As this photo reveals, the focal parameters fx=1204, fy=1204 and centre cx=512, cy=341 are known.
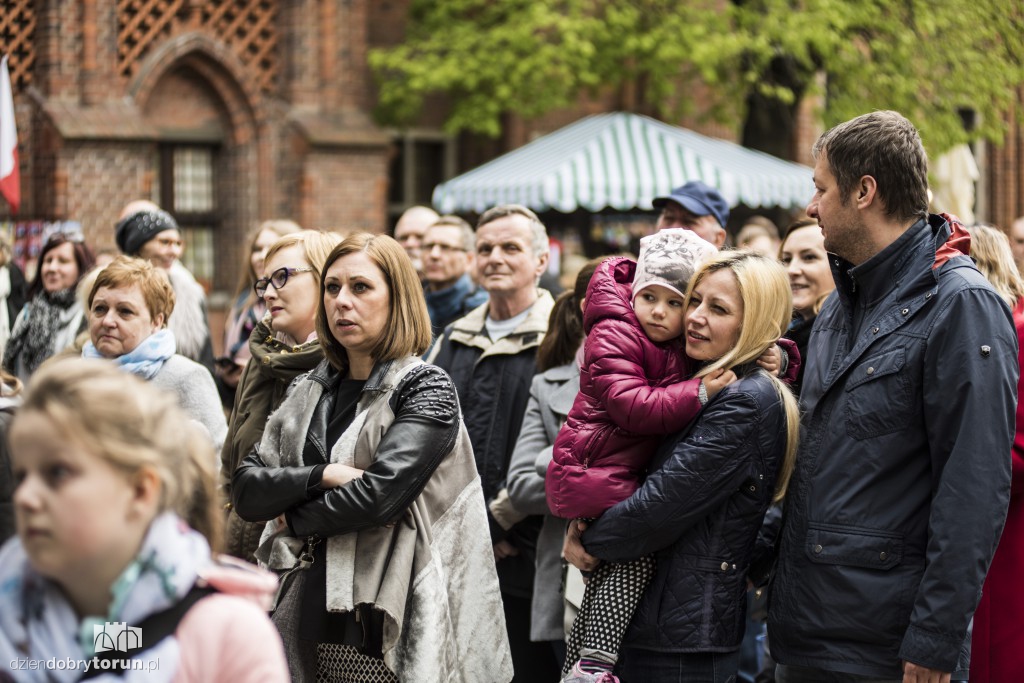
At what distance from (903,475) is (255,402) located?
8.04ft

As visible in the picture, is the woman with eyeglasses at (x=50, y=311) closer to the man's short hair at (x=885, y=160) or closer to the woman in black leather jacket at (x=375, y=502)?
the woman in black leather jacket at (x=375, y=502)

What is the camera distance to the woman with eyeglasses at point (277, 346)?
4.52 metres

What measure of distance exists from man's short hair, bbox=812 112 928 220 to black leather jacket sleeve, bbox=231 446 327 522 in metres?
1.71

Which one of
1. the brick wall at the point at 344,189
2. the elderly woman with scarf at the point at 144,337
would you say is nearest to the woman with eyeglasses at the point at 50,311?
the elderly woman with scarf at the point at 144,337

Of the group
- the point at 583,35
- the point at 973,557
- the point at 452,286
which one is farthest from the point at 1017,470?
the point at 583,35

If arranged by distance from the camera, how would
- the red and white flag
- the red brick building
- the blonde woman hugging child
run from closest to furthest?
the blonde woman hugging child → the red and white flag → the red brick building

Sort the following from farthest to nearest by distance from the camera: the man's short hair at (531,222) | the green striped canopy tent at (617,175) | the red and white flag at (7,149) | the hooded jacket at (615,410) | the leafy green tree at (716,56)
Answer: the leafy green tree at (716,56), the green striped canopy tent at (617,175), the red and white flag at (7,149), the man's short hair at (531,222), the hooded jacket at (615,410)

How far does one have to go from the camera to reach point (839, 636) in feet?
10.5

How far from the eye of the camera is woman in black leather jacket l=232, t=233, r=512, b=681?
11.6 ft

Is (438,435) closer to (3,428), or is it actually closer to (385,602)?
(385,602)

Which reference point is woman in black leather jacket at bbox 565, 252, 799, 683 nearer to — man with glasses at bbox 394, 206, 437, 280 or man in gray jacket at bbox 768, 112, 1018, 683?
man in gray jacket at bbox 768, 112, 1018, 683

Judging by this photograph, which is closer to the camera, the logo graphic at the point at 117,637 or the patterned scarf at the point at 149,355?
the logo graphic at the point at 117,637

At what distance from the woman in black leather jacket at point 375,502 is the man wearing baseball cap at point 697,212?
6.57ft

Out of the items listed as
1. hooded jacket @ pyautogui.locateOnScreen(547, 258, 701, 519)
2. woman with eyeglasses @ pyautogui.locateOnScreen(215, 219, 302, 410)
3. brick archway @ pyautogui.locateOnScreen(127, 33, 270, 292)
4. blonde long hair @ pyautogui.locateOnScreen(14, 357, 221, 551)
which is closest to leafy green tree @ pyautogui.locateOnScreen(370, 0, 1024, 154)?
brick archway @ pyautogui.locateOnScreen(127, 33, 270, 292)
